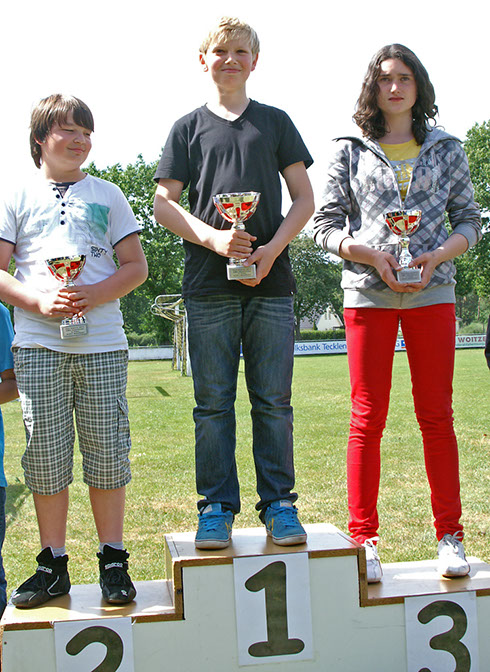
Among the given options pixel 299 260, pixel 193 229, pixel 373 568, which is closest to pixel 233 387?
pixel 193 229

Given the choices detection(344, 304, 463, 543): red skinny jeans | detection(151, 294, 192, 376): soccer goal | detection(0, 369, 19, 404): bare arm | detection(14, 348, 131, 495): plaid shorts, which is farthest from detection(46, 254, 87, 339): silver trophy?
detection(151, 294, 192, 376): soccer goal

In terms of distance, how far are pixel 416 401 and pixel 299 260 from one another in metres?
55.0

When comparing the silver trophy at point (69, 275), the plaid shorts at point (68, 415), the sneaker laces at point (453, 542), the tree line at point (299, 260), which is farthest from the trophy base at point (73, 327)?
the tree line at point (299, 260)

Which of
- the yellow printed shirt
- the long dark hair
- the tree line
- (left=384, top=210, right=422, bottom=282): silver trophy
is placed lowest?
(left=384, top=210, right=422, bottom=282): silver trophy

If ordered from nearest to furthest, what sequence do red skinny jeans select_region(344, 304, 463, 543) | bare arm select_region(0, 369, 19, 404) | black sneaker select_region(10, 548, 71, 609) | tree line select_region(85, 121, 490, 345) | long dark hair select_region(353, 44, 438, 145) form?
black sneaker select_region(10, 548, 71, 609) < bare arm select_region(0, 369, 19, 404) < red skinny jeans select_region(344, 304, 463, 543) < long dark hair select_region(353, 44, 438, 145) < tree line select_region(85, 121, 490, 345)

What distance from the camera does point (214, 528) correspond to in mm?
2379

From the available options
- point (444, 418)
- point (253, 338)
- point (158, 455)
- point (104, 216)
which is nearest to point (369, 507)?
point (444, 418)

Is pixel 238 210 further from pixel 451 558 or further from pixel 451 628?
pixel 451 628

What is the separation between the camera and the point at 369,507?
2578 mm

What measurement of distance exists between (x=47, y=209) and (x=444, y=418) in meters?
1.63

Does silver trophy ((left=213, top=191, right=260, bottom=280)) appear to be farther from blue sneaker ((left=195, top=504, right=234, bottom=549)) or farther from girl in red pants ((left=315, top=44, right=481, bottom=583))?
blue sneaker ((left=195, top=504, right=234, bottom=549))

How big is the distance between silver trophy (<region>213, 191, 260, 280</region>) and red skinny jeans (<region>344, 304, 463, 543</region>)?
56 centimetres

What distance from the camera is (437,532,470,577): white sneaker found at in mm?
2455

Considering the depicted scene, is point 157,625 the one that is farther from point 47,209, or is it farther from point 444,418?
point 47,209
